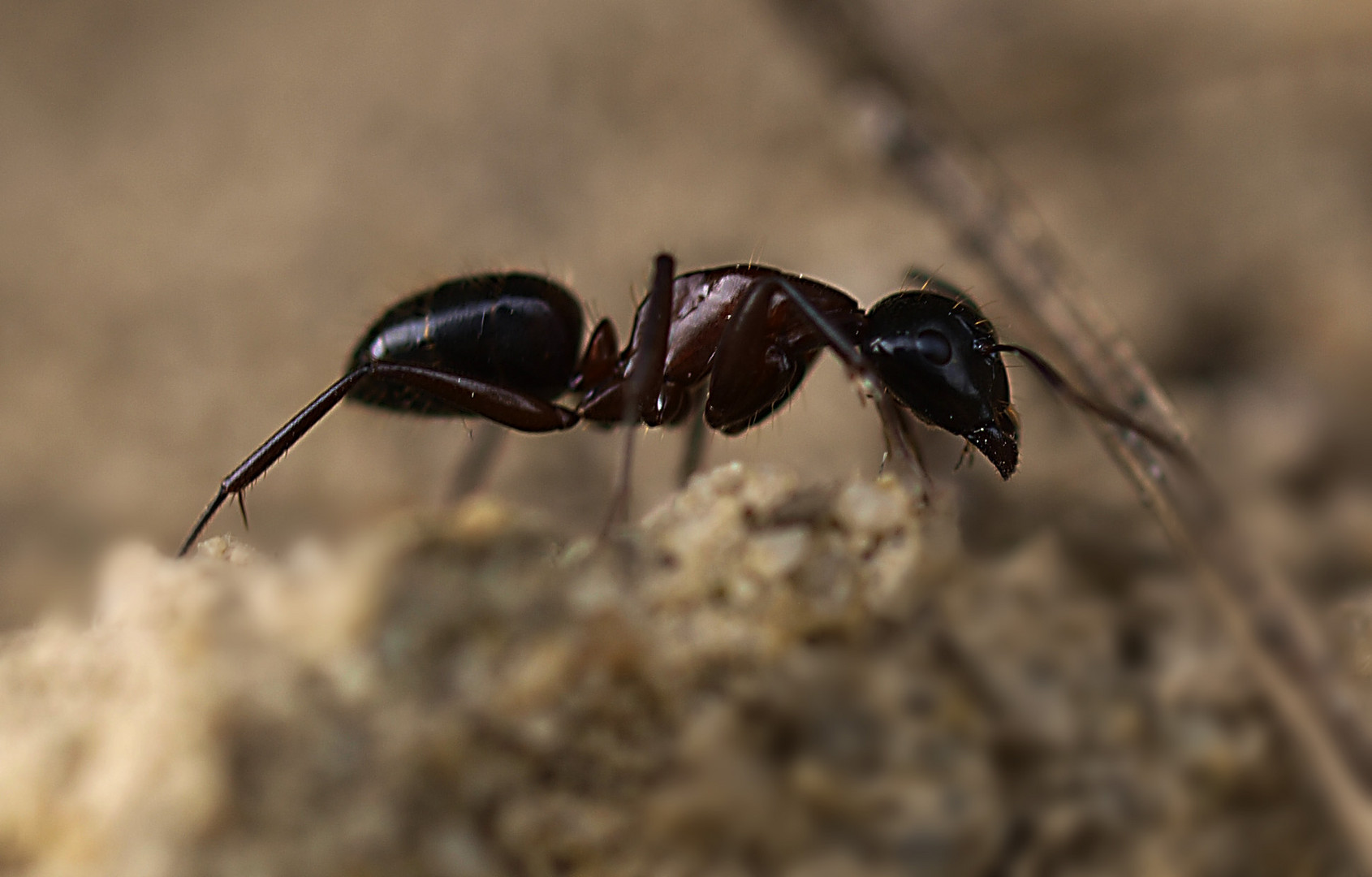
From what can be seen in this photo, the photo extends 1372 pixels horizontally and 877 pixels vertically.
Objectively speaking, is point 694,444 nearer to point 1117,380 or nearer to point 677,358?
point 677,358

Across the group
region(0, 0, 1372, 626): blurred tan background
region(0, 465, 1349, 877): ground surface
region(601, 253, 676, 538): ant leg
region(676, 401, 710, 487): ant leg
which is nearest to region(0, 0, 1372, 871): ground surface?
region(0, 0, 1372, 626): blurred tan background

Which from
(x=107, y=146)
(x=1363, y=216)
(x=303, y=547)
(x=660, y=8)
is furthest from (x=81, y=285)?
(x=1363, y=216)

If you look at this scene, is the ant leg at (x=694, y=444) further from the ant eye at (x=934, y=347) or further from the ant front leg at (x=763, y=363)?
the ant eye at (x=934, y=347)

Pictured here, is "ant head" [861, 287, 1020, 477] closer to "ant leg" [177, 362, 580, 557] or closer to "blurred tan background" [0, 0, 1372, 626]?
"blurred tan background" [0, 0, 1372, 626]

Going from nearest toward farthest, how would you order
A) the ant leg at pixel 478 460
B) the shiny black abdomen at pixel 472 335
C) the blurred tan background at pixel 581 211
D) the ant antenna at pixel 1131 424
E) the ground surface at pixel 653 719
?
the ground surface at pixel 653 719, the ant antenna at pixel 1131 424, the shiny black abdomen at pixel 472 335, the ant leg at pixel 478 460, the blurred tan background at pixel 581 211

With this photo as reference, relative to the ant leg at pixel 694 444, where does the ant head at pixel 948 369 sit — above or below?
below

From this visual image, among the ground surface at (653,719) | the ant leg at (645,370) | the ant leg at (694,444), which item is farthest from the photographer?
the ant leg at (694,444)

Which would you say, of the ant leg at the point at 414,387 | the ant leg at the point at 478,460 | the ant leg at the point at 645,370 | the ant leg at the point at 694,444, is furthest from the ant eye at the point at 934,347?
the ant leg at the point at 478,460

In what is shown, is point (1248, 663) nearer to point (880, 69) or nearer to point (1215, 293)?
point (880, 69)

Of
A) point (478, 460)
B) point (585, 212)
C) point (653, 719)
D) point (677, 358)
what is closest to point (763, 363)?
point (677, 358)
